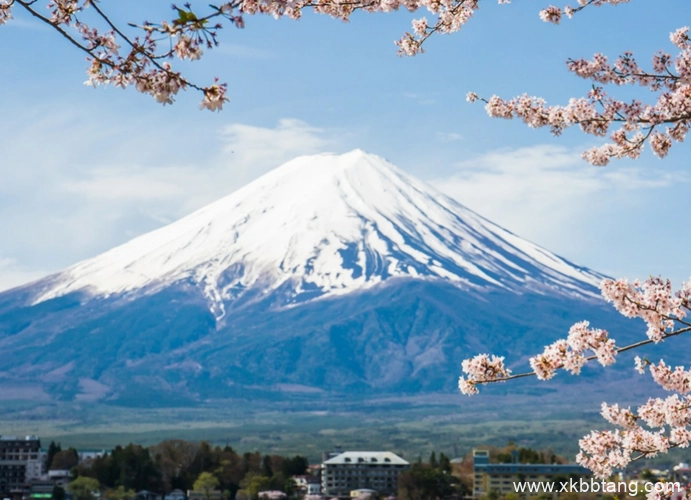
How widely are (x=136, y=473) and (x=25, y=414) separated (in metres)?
87.7

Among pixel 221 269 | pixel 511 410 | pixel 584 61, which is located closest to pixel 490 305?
pixel 511 410

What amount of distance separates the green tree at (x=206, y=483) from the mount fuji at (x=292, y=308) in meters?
91.2

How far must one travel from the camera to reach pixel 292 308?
171 m

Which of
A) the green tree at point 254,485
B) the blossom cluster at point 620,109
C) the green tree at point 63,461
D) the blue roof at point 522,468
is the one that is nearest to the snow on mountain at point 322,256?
the green tree at point 63,461

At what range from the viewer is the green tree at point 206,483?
57.9 metres

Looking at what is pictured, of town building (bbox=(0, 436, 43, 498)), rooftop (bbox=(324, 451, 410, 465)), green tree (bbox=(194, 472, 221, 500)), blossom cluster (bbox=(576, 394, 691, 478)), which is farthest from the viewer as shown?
rooftop (bbox=(324, 451, 410, 465))

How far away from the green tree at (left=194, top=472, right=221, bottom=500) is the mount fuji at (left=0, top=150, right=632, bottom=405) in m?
91.2

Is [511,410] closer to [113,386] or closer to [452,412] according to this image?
[452,412]

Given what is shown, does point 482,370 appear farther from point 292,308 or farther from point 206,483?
point 292,308

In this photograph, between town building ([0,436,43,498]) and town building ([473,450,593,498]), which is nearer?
town building ([0,436,43,498])

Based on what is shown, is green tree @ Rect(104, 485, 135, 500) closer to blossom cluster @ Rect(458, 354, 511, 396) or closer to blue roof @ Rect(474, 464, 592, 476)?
blue roof @ Rect(474, 464, 592, 476)

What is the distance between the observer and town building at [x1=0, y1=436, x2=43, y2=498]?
5847cm

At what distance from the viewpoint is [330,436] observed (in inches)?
4732

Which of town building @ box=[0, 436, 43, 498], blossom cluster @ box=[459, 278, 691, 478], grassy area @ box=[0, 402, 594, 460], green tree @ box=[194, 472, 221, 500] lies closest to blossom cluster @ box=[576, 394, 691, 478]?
blossom cluster @ box=[459, 278, 691, 478]
